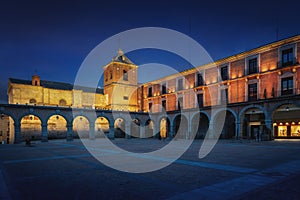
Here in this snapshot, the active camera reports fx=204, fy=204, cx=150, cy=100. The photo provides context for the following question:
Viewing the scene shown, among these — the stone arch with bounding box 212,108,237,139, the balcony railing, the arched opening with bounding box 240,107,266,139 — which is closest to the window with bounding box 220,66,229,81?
the stone arch with bounding box 212,108,237,139

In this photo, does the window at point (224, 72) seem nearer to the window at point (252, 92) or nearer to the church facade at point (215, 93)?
the church facade at point (215, 93)

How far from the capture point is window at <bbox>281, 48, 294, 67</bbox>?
23344 mm

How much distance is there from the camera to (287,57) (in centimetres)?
2370

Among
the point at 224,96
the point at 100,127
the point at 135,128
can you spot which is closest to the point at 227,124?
the point at 224,96

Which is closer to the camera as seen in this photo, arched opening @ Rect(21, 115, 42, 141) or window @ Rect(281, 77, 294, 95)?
window @ Rect(281, 77, 294, 95)

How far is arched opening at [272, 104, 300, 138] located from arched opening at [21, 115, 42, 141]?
122 ft

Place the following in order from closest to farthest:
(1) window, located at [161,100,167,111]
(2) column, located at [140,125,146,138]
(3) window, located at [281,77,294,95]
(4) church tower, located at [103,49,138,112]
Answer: (3) window, located at [281,77,294,95] < (2) column, located at [140,125,146,138] < (1) window, located at [161,100,167,111] < (4) church tower, located at [103,49,138,112]

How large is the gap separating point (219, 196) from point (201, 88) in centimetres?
2861

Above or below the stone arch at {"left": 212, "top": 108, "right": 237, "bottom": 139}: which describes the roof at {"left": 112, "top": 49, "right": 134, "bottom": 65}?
above

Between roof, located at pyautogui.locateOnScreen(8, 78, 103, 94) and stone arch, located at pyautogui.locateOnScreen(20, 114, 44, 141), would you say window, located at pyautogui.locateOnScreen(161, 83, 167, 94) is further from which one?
stone arch, located at pyautogui.locateOnScreen(20, 114, 44, 141)

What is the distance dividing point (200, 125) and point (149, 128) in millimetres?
10759

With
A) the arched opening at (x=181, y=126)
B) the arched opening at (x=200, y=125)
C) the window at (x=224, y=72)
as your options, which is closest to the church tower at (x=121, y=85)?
the arched opening at (x=181, y=126)

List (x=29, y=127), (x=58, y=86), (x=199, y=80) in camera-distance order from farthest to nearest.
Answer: (x=58, y=86), (x=29, y=127), (x=199, y=80)

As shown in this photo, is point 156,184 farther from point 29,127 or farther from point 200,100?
point 29,127
